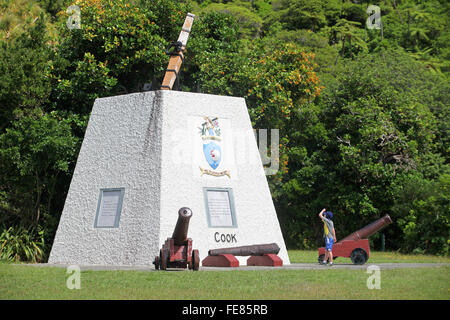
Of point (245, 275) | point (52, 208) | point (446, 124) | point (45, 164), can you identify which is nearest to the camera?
point (245, 275)

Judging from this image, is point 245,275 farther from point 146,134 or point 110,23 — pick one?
point 110,23

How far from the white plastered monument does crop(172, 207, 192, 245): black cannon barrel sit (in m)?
1.46

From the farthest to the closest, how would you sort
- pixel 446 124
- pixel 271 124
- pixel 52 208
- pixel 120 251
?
pixel 446 124
pixel 271 124
pixel 52 208
pixel 120 251

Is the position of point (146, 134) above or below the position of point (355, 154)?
below

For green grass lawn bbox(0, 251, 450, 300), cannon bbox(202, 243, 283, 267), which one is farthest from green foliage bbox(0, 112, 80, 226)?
cannon bbox(202, 243, 283, 267)

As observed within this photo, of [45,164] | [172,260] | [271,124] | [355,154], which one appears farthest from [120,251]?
[355,154]

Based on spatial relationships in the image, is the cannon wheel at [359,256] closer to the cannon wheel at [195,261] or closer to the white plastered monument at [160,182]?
the white plastered monument at [160,182]

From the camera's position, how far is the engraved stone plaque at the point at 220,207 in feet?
51.1

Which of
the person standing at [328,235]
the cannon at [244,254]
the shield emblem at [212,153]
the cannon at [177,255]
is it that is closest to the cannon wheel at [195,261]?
the cannon at [177,255]

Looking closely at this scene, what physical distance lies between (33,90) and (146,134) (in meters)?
6.59

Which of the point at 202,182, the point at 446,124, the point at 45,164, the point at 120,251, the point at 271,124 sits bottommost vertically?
the point at 120,251

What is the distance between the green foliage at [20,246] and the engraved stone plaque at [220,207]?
667cm

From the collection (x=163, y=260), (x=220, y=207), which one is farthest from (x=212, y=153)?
(x=163, y=260)

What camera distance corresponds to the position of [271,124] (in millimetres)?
25172
